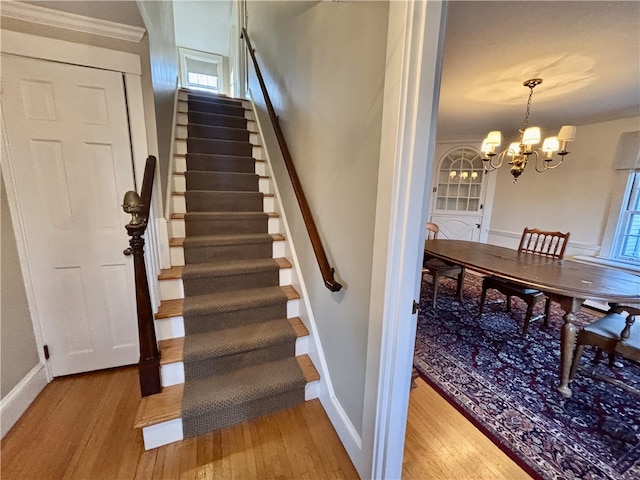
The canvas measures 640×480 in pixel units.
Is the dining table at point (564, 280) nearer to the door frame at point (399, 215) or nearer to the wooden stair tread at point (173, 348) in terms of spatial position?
the door frame at point (399, 215)

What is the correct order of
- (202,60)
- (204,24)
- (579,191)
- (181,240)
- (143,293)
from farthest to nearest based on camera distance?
(202,60) < (204,24) < (579,191) < (181,240) < (143,293)

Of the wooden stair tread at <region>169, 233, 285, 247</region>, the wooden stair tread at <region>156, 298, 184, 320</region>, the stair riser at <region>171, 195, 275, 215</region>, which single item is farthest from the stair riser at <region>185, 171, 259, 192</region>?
the wooden stair tread at <region>156, 298, 184, 320</region>

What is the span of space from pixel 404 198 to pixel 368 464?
110 cm

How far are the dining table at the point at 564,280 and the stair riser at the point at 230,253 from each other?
167 centimetres

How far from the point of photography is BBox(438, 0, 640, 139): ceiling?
1502 mm

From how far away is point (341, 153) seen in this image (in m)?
1.28

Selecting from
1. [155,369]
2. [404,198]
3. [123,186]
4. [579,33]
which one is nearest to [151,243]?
A: [123,186]

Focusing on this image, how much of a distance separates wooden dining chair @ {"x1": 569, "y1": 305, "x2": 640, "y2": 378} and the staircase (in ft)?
5.65

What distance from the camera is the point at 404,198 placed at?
2.86 ft

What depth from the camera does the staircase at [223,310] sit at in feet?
4.54

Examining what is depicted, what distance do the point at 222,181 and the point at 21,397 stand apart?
6.07 ft

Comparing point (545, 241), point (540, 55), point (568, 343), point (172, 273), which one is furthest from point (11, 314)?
point (545, 241)

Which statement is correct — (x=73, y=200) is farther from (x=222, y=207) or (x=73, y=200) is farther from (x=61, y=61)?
(x=222, y=207)

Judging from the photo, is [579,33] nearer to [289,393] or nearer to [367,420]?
[367,420]
